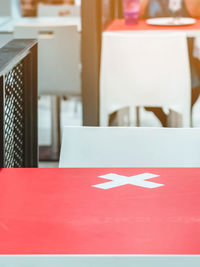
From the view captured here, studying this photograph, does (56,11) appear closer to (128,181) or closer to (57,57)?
(57,57)

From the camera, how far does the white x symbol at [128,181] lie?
0.98 m

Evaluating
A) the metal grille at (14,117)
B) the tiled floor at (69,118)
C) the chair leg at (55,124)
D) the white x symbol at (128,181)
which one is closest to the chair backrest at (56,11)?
the tiled floor at (69,118)

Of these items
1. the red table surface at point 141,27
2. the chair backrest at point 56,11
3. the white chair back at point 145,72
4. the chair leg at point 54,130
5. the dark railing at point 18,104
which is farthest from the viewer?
the chair backrest at point 56,11

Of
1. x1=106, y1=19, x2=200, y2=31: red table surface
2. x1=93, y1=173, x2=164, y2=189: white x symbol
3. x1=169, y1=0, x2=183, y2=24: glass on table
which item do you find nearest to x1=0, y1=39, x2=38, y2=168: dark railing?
x1=93, y1=173, x2=164, y2=189: white x symbol

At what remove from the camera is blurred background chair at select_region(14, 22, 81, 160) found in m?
3.76

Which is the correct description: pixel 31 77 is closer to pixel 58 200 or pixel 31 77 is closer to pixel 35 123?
pixel 35 123

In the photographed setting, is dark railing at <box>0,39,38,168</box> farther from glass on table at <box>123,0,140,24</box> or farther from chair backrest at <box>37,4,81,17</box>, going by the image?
chair backrest at <box>37,4,81,17</box>

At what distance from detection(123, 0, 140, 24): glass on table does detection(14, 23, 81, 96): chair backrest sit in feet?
1.16

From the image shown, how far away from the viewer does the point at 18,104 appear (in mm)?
1362

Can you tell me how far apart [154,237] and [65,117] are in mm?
4586

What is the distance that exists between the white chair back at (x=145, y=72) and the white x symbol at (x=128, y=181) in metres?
2.11

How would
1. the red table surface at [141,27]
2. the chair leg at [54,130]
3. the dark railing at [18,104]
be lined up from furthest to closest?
the chair leg at [54,130] < the red table surface at [141,27] < the dark railing at [18,104]

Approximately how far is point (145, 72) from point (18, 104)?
1.84 metres

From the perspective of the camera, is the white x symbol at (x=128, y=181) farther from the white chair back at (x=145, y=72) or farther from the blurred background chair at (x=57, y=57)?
the blurred background chair at (x=57, y=57)
